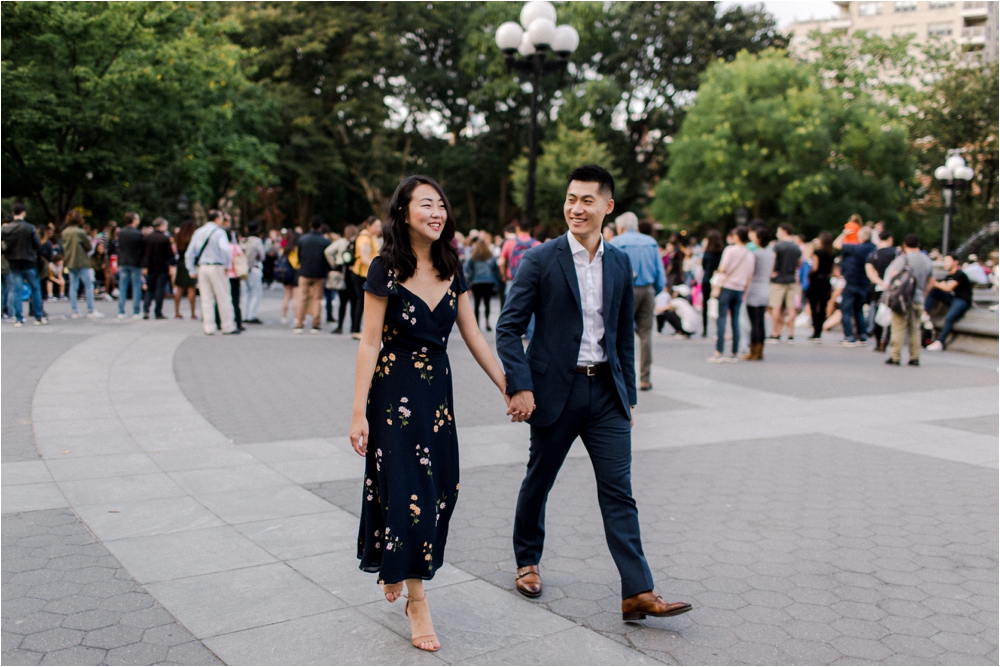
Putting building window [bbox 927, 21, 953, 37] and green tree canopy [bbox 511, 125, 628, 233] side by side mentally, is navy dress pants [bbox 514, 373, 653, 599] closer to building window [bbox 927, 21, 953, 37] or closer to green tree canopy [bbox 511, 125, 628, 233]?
green tree canopy [bbox 511, 125, 628, 233]

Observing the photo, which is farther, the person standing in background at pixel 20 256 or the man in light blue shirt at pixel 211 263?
the person standing in background at pixel 20 256

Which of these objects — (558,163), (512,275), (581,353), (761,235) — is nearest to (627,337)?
(581,353)

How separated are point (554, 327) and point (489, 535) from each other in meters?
1.51

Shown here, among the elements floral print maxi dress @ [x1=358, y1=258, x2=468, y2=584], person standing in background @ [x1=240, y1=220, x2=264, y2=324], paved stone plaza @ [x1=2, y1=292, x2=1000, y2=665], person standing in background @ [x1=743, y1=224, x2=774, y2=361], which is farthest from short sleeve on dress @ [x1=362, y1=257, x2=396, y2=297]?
person standing in background @ [x1=240, y1=220, x2=264, y2=324]

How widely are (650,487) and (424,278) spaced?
9.68 ft

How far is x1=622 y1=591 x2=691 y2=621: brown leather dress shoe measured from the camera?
3480mm

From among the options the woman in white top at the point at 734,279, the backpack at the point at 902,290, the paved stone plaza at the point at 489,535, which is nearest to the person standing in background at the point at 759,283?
the woman in white top at the point at 734,279

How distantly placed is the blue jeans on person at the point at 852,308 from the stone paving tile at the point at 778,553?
9.29m

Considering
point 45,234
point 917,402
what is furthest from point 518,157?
point 917,402

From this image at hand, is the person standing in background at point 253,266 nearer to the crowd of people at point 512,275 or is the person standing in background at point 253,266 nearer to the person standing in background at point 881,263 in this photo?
the crowd of people at point 512,275

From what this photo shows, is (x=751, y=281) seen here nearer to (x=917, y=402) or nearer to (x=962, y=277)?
(x=917, y=402)

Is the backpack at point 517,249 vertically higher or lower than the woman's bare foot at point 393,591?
higher

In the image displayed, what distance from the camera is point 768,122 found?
34.1 metres

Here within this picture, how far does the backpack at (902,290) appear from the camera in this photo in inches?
477
